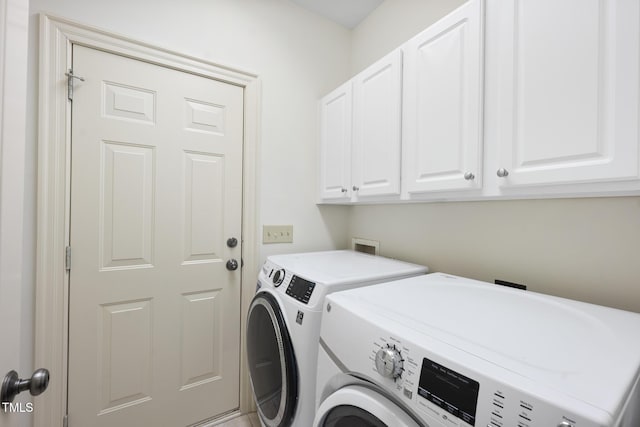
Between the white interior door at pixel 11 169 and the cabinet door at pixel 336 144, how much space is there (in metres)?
1.34

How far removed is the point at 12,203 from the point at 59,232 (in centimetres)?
83

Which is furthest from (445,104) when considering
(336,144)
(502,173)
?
(336,144)

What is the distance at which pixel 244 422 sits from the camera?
1.62m

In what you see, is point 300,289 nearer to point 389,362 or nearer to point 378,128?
point 389,362

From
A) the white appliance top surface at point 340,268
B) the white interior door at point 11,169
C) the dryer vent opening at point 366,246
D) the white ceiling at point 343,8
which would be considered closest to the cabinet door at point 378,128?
the white appliance top surface at point 340,268

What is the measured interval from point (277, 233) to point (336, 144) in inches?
28.1

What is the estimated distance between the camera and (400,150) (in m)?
1.29

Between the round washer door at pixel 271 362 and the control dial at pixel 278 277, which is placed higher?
the control dial at pixel 278 277

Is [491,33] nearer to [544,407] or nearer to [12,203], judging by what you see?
[544,407]

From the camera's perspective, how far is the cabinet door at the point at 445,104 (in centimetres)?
97

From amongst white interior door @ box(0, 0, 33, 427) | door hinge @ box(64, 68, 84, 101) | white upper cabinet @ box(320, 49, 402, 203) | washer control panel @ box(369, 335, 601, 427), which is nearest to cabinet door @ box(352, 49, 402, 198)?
white upper cabinet @ box(320, 49, 402, 203)

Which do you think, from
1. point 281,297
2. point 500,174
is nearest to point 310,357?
point 281,297

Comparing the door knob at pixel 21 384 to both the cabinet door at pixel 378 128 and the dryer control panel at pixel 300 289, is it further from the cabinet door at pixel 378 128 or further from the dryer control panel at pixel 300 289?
the cabinet door at pixel 378 128

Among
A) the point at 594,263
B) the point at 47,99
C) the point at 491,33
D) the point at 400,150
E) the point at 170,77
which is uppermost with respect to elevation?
the point at 170,77
